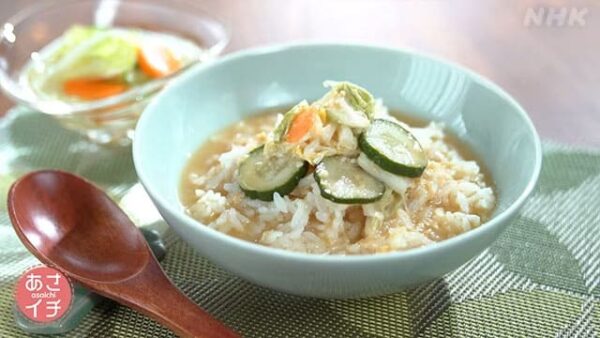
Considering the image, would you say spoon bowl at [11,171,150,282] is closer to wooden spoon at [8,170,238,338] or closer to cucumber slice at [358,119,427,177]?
wooden spoon at [8,170,238,338]

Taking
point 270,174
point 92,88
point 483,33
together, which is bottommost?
point 92,88

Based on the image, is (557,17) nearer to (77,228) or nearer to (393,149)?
(393,149)

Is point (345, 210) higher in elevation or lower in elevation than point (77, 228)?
higher

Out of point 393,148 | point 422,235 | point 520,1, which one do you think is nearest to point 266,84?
point 393,148

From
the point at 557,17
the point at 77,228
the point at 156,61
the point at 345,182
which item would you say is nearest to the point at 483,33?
the point at 557,17

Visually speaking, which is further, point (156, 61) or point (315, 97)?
point (156, 61)

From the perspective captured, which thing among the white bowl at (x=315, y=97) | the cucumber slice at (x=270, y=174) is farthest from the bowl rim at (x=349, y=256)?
the cucumber slice at (x=270, y=174)

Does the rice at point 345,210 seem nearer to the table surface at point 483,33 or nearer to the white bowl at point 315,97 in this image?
the white bowl at point 315,97

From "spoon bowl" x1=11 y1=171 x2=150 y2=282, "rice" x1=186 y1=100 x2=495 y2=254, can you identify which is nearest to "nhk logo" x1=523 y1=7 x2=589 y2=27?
"rice" x1=186 y1=100 x2=495 y2=254
